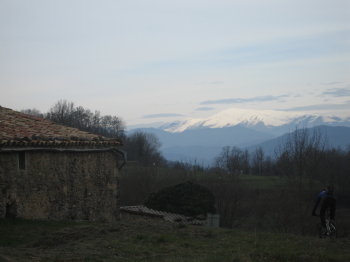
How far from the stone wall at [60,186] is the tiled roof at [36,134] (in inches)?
17.1

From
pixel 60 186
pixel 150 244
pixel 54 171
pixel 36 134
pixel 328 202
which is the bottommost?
pixel 150 244

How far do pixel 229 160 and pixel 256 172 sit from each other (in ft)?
76.3

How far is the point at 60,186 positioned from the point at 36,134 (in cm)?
198

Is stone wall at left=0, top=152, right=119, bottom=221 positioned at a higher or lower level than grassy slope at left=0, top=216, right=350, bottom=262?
higher

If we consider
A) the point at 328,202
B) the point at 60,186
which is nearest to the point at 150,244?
the point at 328,202

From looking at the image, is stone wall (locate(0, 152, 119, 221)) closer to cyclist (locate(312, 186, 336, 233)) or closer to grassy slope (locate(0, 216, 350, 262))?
grassy slope (locate(0, 216, 350, 262))

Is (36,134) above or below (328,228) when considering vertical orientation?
above

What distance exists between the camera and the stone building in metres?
14.1

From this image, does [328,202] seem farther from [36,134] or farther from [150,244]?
[36,134]

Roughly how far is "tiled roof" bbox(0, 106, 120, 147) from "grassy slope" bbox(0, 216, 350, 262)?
2498mm

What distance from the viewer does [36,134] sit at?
15.2m

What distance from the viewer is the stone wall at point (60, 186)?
14039 mm

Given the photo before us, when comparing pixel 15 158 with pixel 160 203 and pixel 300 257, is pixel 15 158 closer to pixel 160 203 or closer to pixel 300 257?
pixel 300 257

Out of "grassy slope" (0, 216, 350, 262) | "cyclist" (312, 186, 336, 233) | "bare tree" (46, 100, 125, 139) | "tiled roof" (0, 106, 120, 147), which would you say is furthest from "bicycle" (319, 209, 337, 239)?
"bare tree" (46, 100, 125, 139)
